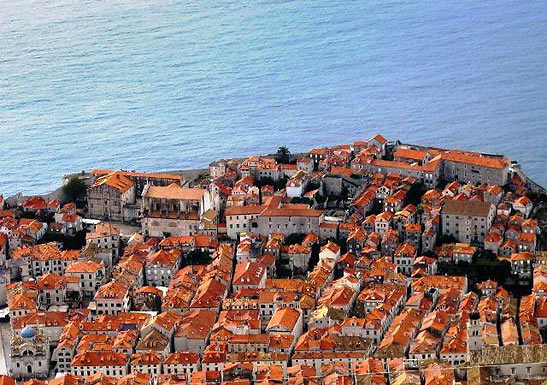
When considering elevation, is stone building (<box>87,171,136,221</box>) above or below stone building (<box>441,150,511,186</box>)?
below

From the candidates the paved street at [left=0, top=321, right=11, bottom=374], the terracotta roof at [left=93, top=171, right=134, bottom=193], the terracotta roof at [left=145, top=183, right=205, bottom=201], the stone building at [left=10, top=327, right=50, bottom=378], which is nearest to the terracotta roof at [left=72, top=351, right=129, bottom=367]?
the stone building at [left=10, top=327, right=50, bottom=378]

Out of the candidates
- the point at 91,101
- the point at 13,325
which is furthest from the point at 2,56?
the point at 13,325

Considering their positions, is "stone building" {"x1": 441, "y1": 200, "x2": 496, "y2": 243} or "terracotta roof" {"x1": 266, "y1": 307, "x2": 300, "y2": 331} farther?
"stone building" {"x1": 441, "y1": 200, "x2": 496, "y2": 243}

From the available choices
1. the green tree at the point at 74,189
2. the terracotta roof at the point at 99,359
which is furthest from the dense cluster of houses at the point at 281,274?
the green tree at the point at 74,189

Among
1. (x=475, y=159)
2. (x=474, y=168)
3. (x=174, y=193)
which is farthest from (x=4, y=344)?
(x=475, y=159)

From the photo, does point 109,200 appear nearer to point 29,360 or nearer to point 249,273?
point 249,273

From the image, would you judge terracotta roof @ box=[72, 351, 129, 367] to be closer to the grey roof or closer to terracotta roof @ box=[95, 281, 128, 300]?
terracotta roof @ box=[95, 281, 128, 300]
